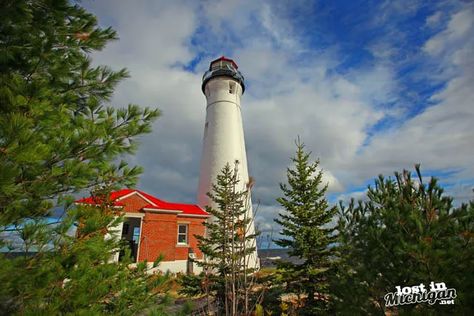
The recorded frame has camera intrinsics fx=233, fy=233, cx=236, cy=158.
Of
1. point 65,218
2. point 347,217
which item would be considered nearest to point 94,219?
point 65,218

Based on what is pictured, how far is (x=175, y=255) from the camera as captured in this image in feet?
51.6

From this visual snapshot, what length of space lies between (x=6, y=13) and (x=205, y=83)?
19459 millimetres

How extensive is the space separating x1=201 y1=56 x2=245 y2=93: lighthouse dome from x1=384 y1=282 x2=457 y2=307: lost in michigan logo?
1924cm

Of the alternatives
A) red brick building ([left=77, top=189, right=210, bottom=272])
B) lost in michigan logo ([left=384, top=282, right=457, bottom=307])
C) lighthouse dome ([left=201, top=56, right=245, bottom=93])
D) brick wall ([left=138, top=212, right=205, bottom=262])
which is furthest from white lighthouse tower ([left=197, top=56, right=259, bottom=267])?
lost in michigan logo ([left=384, top=282, right=457, bottom=307])

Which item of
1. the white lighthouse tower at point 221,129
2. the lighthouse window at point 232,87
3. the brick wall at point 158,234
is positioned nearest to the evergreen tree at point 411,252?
the white lighthouse tower at point 221,129

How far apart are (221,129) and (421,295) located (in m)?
15.9

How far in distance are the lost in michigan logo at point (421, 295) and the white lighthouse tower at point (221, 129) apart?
12352mm

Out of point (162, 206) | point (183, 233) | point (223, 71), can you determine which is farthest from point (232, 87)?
point (183, 233)

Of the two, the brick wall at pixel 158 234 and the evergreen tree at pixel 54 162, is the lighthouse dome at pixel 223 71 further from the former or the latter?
the evergreen tree at pixel 54 162

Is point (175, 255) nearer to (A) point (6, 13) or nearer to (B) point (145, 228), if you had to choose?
(B) point (145, 228)

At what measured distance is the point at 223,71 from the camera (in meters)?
20.3

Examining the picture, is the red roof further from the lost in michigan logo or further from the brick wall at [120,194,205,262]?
the lost in michigan logo

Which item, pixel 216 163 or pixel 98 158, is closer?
pixel 98 158

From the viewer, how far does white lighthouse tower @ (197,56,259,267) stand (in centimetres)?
1769
